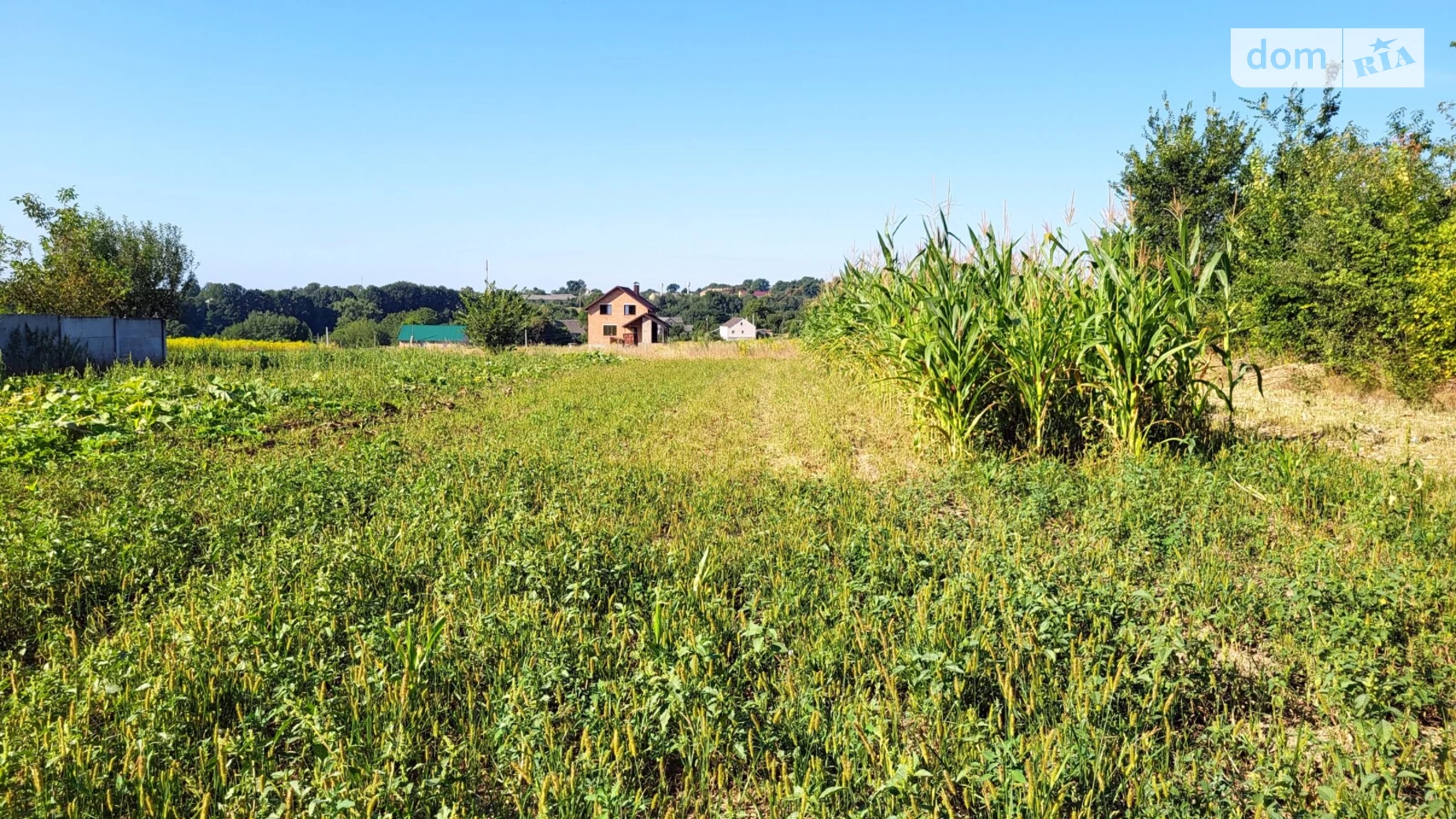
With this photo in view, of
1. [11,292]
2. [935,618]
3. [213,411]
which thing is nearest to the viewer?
[935,618]

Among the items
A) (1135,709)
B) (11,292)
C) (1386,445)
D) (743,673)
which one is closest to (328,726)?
(743,673)

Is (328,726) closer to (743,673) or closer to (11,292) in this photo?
(743,673)

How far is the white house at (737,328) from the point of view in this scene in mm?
96356

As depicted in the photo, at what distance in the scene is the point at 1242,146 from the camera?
24.8m

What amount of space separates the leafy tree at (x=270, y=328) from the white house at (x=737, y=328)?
156 ft

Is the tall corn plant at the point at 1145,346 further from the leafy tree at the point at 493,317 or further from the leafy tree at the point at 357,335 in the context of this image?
the leafy tree at the point at 357,335

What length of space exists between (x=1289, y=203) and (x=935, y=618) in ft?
49.0

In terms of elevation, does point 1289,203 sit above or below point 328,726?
above

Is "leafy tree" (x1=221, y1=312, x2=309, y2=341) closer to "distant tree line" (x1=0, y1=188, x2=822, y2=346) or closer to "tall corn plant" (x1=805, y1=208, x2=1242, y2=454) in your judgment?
"distant tree line" (x1=0, y1=188, x2=822, y2=346)

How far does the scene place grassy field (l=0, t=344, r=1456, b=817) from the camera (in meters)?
2.44

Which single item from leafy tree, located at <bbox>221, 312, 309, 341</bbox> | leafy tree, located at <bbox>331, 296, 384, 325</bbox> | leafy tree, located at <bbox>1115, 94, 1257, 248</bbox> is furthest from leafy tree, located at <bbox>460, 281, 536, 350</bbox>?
leafy tree, located at <bbox>331, 296, 384, 325</bbox>

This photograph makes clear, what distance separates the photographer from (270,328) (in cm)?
8012

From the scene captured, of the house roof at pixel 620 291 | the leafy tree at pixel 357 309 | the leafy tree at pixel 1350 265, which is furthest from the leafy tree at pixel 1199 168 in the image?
the leafy tree at pixel 357 309

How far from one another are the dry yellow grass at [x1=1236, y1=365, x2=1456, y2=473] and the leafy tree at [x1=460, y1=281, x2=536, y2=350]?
1101 inches
